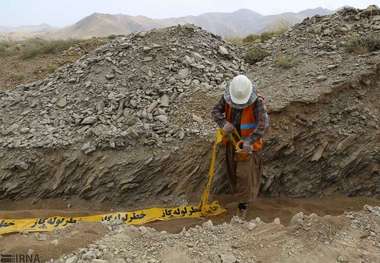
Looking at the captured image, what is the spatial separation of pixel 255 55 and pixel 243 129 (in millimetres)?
3635

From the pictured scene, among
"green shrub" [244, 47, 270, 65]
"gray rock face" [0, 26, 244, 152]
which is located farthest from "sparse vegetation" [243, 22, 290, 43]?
"gray rock face" [0, 26, 244, 152]

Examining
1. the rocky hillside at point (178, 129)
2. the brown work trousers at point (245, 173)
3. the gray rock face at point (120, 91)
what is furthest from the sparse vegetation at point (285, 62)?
the brown work trousers at point (245, 173)

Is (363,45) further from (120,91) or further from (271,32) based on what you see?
(120,91)

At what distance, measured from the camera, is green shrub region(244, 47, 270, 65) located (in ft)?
26.8

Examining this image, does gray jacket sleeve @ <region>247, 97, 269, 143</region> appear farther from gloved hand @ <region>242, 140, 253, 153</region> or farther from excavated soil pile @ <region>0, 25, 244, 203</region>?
excavated soil pile @ <region>0, 25, 244, 203</region>

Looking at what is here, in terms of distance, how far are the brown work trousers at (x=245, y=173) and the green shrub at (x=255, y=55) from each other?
10.8 feet

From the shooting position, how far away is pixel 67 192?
21.1ft

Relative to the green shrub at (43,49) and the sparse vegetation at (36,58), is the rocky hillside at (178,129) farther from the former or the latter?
the green shrub at (43,49)

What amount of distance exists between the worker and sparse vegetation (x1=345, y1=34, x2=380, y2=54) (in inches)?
121

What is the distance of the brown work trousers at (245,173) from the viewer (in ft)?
17.3

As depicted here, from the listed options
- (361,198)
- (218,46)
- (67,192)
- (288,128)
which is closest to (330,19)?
(218,46)

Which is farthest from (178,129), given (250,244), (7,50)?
(7,50)

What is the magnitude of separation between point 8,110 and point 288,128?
501 centimetres

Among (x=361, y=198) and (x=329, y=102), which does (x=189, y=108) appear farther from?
(x=361, y=198)
